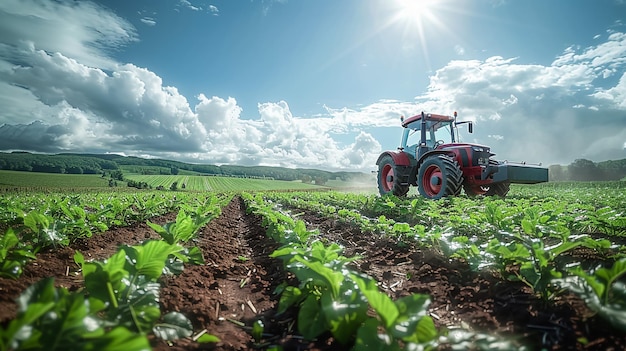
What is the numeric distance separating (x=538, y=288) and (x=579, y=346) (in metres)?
0.47

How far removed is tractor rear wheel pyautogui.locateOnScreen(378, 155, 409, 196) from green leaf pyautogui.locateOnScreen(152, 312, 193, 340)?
418 inches

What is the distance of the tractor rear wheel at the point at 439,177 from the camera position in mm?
8977

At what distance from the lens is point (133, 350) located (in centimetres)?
111

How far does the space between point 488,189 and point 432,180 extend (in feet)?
9.04

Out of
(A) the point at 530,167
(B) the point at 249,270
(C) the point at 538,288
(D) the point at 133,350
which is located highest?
(A) the point at 530,167

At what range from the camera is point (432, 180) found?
992 cm

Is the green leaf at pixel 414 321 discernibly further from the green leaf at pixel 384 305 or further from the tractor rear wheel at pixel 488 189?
the tractor rear wheel at pixel 488 189

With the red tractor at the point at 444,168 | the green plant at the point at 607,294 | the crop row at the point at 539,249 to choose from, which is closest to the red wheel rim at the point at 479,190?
the red tractor at the point at 444,168

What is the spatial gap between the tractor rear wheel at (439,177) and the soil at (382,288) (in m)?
5.47

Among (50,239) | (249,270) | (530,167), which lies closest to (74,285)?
(50,239)

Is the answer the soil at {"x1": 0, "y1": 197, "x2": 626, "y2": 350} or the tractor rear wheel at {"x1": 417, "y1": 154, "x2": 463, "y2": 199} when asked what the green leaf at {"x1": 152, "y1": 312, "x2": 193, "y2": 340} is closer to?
the soil at {"x1": 0, "y1": 197, "x2": 626, "y2": 350}

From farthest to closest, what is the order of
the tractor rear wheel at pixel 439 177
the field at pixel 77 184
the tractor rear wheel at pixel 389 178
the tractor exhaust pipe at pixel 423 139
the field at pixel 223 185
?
the field at pixel 223 185 < the field at pixel 77 184 < the tractor rear wheel at pixel 389 178 < the tractor exhaust pipe at pixel 423 139 < the tractor rear wheel at pixel 439 177

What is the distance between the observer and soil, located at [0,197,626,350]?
1.86 metres

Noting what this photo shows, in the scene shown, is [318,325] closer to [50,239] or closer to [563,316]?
[563,316]
